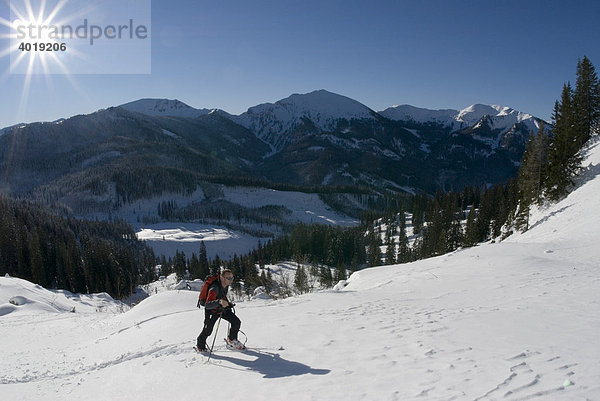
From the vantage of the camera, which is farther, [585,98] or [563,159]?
[585,98]

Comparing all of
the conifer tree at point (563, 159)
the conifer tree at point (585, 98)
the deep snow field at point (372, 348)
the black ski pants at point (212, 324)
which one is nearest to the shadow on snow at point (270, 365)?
the deep snow field at point (372, 348)

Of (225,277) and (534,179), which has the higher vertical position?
(534,179)

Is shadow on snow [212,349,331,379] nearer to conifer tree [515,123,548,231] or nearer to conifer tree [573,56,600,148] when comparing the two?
conifer tree [515,123,548,231]

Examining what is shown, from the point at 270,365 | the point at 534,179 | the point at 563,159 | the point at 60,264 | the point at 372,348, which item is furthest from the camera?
the point at 60,264

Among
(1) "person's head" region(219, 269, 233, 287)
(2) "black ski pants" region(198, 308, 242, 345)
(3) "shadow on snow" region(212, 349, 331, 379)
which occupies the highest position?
(1) "person's head" region(219, 269, 233, 287)

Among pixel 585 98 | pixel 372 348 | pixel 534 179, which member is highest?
pixel 585 98

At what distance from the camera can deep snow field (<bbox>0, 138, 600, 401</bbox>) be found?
7184mm

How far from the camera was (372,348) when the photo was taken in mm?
9547

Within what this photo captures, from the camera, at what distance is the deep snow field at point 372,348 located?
7.18 m

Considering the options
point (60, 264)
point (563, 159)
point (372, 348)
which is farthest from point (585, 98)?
point (60, 264)

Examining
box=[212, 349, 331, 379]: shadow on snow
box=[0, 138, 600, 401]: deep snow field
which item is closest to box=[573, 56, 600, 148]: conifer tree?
box=[0, 138, 600, 401]: deep snow field

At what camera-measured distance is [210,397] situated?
763 centimetres

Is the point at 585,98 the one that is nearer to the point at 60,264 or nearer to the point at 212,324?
the point at 212,324

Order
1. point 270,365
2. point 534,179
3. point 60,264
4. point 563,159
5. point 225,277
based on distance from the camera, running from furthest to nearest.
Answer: point 60,264 < point 534,179 < point 563,159 < point 225,277 < point 270,365
